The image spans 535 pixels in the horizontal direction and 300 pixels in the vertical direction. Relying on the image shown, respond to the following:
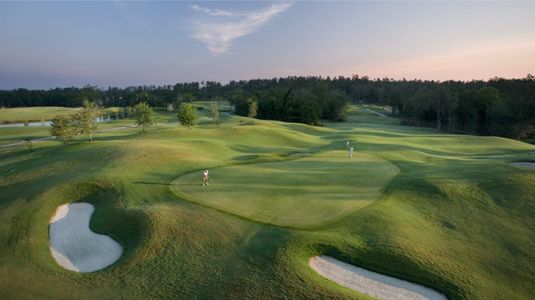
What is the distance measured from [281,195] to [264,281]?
27.6ft

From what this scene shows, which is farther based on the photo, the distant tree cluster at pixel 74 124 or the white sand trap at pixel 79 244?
the distant tree cluster at pixel 74 124

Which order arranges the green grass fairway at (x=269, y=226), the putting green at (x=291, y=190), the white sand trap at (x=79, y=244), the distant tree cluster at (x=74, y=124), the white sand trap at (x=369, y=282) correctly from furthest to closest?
the distant tree cluster at (x=74, y=124)
the putting green at (x=291, y=190)
the white sand trap at (x=79, y=244)
the green grass fairway at (x=269, y=226)
the white sand trap at (x=369, y=282)

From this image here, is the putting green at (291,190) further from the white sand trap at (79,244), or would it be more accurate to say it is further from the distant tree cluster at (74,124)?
the distant tree cluster at (74,124)

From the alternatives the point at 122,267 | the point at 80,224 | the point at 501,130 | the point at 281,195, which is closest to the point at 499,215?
the point at 281,195

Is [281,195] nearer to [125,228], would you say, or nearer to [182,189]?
[182,189]

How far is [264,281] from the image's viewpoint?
1289cm

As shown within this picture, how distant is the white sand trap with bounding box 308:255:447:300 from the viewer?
1284 centimetres

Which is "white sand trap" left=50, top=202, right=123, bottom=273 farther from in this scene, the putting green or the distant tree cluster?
the distant tree cluster

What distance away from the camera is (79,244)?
57.1 feet

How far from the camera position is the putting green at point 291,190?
60.3 ft

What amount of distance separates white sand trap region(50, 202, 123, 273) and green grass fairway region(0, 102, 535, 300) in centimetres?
52

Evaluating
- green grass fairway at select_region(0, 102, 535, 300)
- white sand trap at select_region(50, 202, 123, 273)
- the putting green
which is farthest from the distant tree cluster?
white sand trap at select_region(50, 202, 123, 273)

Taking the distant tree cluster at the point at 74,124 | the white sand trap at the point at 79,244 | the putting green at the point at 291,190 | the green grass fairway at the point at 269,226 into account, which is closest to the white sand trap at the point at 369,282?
the green grass fairway at the point at 269,226

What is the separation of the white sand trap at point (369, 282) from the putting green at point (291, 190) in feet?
9.01
